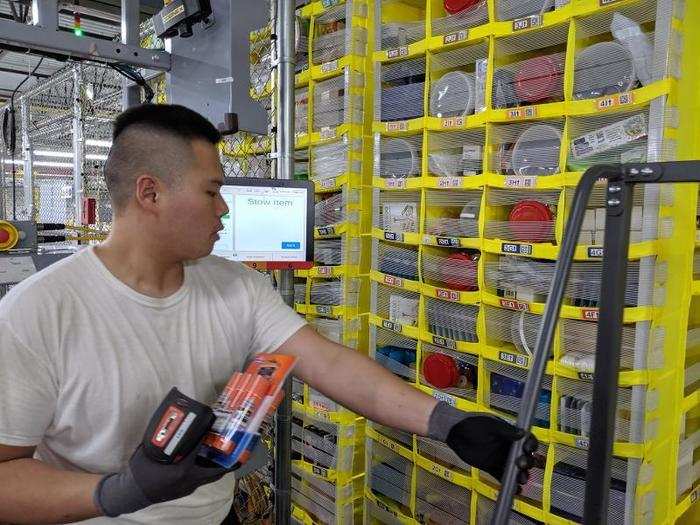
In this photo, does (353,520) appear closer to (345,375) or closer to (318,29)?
(345,375)

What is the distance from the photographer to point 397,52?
9.04 ft

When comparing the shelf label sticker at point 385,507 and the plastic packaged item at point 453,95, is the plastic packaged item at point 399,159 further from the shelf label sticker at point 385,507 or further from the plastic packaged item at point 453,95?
the shelf label sticker at point 385,507

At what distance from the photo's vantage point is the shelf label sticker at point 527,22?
2.20m

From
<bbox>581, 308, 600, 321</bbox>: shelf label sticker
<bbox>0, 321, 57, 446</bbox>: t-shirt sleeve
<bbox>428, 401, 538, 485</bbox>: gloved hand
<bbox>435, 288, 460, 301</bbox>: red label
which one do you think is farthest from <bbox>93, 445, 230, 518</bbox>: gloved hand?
<bbox>435, 288, 460, 301</bbox>: red label

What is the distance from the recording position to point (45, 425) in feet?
4.14

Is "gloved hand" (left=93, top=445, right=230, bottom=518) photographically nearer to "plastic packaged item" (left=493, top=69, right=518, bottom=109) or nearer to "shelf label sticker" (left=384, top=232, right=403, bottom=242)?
"shelf label sticker" (left=384, top=232, right=403, bottom=242)

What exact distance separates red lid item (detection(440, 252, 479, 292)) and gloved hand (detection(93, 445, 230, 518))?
5.44 ft

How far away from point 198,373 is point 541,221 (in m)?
1.46

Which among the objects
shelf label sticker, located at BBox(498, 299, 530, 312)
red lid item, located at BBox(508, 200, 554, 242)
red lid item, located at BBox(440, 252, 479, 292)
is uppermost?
red lid item, located at BBox(508, 200, 554, 242)

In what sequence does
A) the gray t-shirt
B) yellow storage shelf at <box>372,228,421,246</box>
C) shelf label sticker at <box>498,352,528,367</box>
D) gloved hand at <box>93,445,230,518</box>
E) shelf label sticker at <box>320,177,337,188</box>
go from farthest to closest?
shelf label sticker at <box>320,177,337,188</box>
yellow storage shelf at <box>372,228,421,246</box>
shelf label sticker at <box>498,352,528,367</box>
the gray t-shirt
gloved hand at <box>93,445,230,518</box>

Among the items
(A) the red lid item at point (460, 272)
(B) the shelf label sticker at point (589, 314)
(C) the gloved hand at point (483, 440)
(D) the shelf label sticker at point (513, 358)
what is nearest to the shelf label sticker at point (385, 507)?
(D) the shelf label sticker at point (513, 358)

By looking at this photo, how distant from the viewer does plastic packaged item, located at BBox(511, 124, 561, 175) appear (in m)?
2.26

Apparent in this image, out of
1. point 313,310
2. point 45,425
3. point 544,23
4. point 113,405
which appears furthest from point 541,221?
point 45,425

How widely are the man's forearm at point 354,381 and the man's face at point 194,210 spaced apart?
0.41 m
